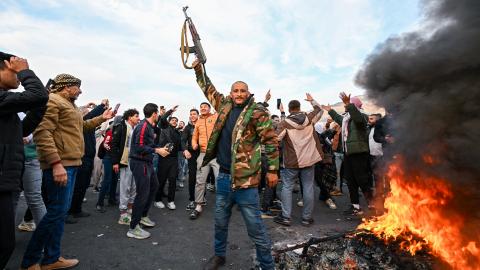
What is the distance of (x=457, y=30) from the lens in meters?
3.37

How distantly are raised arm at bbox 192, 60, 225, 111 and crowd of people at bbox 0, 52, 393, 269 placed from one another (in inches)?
0.6

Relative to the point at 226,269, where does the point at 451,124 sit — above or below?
above

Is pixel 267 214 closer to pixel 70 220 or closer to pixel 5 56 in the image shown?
pixel 70 220

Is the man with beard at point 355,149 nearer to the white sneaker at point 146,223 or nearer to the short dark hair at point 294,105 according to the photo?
the short dark hair at point 294,105

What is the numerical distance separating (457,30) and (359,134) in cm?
329

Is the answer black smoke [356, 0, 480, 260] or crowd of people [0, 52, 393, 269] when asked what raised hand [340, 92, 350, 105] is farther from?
black smoke [356, 0, 480, 260]

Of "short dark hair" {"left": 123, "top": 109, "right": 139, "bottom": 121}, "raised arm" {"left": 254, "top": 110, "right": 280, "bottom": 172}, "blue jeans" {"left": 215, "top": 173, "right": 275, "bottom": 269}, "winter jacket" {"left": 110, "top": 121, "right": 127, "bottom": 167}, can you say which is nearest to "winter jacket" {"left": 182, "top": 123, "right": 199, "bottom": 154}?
"short dark hair" {"left": 123, "top": 109, "right": 139, "bottom": 121}

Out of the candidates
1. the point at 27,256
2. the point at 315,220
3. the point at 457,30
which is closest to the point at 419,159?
the point at 457,30

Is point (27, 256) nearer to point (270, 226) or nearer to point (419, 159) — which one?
point (270, 226)

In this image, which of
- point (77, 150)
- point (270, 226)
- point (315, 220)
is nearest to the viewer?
point (77, 150)

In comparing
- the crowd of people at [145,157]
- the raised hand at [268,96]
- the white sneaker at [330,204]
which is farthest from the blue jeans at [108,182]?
the white sneaker at [330,204]

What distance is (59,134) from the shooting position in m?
3.76

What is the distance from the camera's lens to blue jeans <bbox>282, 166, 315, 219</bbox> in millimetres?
5965

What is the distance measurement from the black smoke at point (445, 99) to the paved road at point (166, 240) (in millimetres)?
2421
